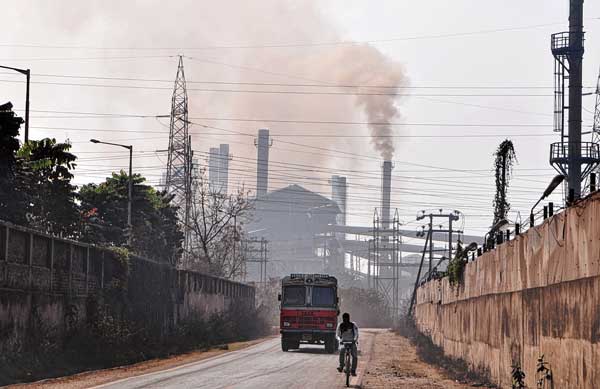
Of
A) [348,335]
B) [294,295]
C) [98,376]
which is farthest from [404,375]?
[294,295]

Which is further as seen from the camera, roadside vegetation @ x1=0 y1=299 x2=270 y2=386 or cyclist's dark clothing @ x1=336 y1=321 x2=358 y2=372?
roadside vegetation @ x1=0 y1=299 x2=270 y2=386

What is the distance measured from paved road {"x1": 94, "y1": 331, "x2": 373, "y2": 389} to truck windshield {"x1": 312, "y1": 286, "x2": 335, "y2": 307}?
4.78 m

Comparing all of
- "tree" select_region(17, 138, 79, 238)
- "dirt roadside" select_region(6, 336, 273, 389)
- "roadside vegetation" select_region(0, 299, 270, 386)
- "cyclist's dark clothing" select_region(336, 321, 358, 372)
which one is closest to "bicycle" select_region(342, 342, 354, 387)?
"cyclist's dark clothing" select_region(336, 321, 358, 372)

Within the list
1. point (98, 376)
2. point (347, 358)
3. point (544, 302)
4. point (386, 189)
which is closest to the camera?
point (544, 302)

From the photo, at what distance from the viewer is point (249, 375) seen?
25.9 meters

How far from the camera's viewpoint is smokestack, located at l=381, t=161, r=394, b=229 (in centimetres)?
14662

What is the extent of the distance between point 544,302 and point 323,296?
73.1ft

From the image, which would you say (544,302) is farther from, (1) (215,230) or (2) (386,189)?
(2) (386,189)

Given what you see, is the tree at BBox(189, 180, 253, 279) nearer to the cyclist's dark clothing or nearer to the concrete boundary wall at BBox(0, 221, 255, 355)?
the concrete boundary wall at BBox(0, 221, 255, 355)

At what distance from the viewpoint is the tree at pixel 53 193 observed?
4162cm

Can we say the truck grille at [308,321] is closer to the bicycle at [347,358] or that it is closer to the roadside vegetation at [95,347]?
the roadside vegetation at [95,347]

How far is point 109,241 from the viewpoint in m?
61.3

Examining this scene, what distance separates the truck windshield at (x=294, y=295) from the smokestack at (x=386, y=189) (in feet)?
333

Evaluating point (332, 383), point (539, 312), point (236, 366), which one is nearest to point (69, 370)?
point (236, 366)
